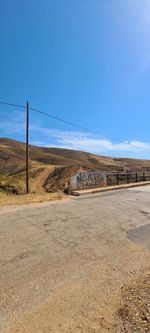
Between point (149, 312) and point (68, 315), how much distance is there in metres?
1.05

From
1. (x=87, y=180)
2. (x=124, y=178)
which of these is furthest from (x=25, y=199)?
(x=124, y=178)

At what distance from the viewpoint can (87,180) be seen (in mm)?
17891

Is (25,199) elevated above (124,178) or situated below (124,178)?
below

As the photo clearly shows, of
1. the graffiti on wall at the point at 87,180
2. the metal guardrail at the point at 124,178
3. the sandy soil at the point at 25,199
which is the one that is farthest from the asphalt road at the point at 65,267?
the metal guardrail at the point at 124,178

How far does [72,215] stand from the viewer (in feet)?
29.7

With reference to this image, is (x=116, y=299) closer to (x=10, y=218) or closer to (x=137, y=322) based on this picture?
(x=137, y=322)

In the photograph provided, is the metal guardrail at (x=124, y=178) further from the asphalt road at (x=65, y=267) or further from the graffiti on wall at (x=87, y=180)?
the asphalt road at (x=65, y=267)

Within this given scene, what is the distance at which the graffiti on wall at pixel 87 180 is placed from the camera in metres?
17.0

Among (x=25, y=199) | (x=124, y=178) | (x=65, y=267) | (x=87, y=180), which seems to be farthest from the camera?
(x=124, y=178)

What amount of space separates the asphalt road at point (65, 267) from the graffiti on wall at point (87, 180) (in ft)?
26.8

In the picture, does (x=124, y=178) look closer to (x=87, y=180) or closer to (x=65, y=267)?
(x=87, y=180)

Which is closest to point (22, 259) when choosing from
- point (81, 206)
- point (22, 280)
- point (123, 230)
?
point (22, 280)

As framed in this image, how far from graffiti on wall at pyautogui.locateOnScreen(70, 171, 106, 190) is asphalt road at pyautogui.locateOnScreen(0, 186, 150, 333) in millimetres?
8181

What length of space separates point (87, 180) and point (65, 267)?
13361mm
